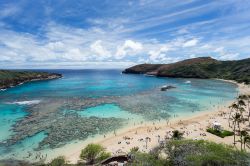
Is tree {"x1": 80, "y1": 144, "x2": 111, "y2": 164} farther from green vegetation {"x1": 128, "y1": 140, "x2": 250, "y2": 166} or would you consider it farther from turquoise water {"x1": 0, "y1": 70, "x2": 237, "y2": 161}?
green vegetation {"x1": 128, "y1": 140, "x2": 250, "y2": 166}

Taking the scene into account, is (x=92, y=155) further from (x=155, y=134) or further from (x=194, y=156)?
(x=194, y=156)

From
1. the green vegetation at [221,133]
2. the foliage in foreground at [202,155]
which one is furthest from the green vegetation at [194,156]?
the green vegetation at [221,133]

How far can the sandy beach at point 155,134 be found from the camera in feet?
139

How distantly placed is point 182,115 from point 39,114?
142 feet

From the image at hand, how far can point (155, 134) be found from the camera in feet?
162

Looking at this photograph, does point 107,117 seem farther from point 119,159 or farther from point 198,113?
point 119,159

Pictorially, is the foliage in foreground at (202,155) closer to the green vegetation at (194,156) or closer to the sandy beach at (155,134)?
the green vegetation at (194,156)

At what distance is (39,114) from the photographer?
2692 inches

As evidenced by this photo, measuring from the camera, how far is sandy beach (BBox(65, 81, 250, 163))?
42.4 meters

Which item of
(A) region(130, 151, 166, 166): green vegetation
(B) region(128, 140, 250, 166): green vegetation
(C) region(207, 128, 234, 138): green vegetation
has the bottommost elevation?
(C) region(207, 128, 234, 138): green vegetation

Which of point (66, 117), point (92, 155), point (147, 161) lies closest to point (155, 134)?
point (92, 155)

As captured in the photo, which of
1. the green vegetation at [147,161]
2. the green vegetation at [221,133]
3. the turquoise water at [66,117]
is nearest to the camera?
the green vegetation at [147,161]

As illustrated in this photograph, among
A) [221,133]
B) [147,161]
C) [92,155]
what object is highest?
[147,161]

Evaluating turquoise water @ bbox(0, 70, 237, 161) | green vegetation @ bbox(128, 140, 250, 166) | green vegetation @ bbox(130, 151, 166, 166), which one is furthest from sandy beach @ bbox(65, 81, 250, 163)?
green vegetation @ bbox(128, 140, 250, 166)
